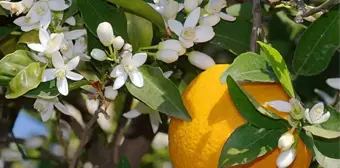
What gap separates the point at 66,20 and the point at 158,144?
2.02 ft

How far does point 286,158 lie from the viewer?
91 centimetres

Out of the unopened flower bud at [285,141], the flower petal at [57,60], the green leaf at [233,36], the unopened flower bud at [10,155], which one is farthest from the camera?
the unopened flower bud at [10,155]

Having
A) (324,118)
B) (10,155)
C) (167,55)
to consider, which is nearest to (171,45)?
(167,55)

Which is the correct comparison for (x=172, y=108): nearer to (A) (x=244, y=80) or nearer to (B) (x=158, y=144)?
(A) (x=244, y=80)

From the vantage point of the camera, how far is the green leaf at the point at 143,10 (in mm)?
1025

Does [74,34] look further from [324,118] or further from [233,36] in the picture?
[324,118]

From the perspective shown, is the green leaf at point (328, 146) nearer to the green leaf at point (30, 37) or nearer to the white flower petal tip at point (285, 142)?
the white flower petal tip at point (285, 142)

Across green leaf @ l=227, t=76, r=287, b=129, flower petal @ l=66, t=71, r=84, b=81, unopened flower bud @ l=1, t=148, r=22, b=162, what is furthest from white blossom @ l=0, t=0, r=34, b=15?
unopened flower bud @ l=1, t=148, r=22, b=162

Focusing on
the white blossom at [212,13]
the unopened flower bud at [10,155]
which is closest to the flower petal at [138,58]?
the white blossom at [212,13]

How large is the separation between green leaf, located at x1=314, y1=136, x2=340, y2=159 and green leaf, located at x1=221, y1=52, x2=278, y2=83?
89 millimetres

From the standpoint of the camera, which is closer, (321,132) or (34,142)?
(321,132)

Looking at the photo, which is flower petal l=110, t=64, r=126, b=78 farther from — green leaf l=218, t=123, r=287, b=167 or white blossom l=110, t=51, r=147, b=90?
green leaf l=218, t=123, r=287, b=167

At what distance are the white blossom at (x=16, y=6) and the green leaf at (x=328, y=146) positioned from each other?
0.40 m

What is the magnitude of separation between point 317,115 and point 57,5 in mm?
363
